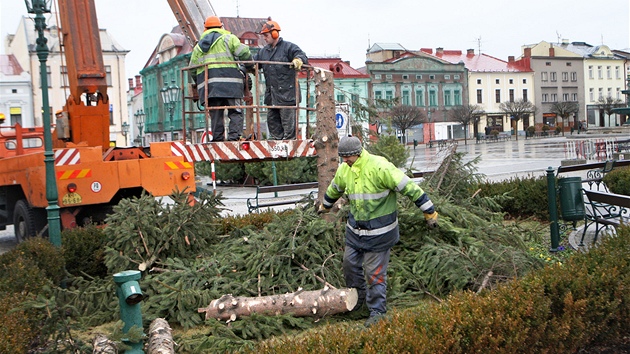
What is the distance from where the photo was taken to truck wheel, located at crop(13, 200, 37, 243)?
1254 cm

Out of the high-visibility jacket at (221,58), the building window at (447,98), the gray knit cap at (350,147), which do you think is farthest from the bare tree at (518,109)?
the gray knit cap at (350,147)

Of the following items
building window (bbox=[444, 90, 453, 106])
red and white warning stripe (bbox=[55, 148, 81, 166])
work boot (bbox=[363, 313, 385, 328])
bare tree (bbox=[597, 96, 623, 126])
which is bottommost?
work boot (bbox=[363, 313, 385, 328])

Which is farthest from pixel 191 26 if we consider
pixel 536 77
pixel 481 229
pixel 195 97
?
pixel 536 77

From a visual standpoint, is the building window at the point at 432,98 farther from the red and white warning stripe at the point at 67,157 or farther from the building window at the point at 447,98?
the red and white warning stripe at the point at 67,157

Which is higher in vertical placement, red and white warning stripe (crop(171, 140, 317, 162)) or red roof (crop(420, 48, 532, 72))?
red roof (crop(420, 48, 532, 72))

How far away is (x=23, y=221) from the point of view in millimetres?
12891

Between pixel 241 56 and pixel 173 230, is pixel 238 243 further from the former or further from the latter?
pixel 241 56

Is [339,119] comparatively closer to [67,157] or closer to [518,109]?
[67,157]

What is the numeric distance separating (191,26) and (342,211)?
4.59m

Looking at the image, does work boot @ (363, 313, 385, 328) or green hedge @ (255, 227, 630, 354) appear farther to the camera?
work boot @ (363, 313, 385, 328)

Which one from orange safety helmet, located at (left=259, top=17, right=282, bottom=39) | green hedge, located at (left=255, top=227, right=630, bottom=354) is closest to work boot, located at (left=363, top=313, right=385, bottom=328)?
green hedge, located at (left=255, top=227, right=630, bottom=354)

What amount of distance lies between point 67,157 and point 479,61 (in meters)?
78.2

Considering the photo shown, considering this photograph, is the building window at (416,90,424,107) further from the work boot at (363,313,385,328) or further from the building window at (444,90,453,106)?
the work boot at (363,313,385,328)

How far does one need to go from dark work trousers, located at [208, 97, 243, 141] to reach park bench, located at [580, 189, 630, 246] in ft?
14.1
